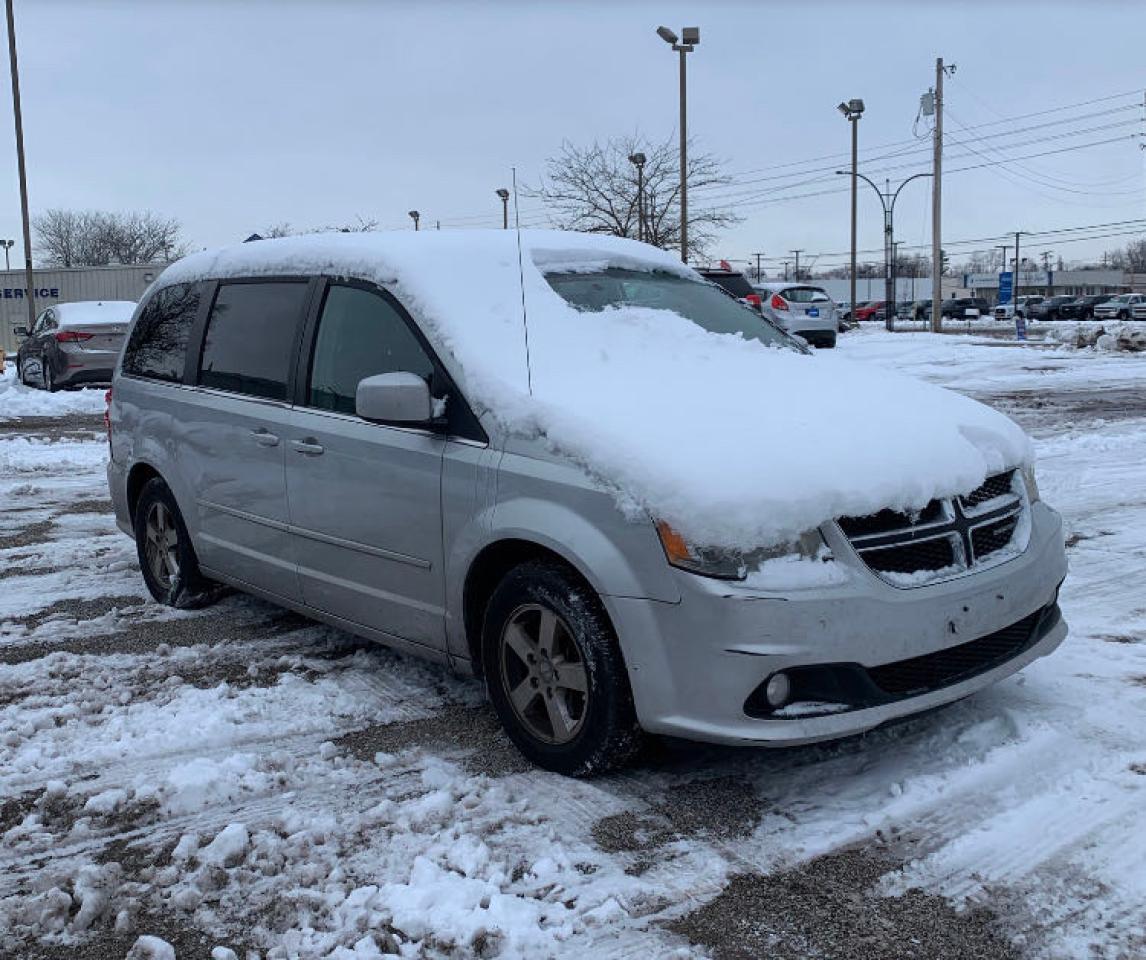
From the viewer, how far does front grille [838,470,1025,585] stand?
328 cm

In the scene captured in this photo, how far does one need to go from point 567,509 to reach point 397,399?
817mm

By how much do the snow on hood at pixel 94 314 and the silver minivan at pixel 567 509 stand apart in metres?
13.7

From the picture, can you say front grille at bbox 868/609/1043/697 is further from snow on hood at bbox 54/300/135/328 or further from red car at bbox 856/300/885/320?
red car at bbox 856/300/885/320

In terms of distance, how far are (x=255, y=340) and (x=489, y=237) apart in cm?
117

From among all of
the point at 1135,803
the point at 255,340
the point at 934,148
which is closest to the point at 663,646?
the point at 1135,803

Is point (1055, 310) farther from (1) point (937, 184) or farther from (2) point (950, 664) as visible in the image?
(2) point (950, 664)

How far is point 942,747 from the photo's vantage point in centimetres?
365

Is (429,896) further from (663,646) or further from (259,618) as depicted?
(259,618)

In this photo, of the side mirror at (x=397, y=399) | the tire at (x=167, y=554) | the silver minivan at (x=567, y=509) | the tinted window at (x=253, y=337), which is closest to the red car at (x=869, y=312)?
the tire at (x=167, y=554)

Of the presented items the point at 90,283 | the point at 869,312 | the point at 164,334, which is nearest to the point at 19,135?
the point at 90,283

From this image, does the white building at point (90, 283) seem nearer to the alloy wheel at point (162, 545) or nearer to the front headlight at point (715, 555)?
the alloy wheel at point (162, 545)

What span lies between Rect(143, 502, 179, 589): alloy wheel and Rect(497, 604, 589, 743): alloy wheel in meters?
2.64

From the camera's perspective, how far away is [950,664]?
3.43 meters

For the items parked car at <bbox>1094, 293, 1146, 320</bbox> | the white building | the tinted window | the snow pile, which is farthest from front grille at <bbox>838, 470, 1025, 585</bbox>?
parked car at <bbox>1094, 293, 1146, 320</bbox>
